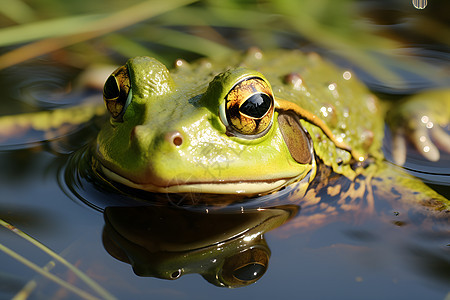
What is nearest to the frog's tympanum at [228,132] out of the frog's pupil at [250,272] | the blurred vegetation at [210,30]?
the frog's pupil at [250,272]

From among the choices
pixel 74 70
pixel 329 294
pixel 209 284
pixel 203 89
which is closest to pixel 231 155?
pixel 203 89

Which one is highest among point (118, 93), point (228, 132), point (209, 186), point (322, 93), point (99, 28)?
point (99, 28)

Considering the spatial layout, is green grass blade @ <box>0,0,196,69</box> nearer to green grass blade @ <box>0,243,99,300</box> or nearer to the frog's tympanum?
the frog's tympanum

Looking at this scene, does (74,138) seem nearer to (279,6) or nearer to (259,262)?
(259,262)

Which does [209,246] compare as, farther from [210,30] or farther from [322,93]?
[210,30]

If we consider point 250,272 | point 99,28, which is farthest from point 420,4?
point 250,272

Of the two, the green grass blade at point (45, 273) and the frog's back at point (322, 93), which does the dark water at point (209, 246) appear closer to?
the green grass blade at point (45, 273)

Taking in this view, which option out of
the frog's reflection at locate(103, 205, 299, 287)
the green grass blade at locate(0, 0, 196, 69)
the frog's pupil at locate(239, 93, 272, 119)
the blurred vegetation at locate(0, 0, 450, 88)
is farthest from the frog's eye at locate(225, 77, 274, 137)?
the green grass blade at locate(0, 0, 196, 69)
